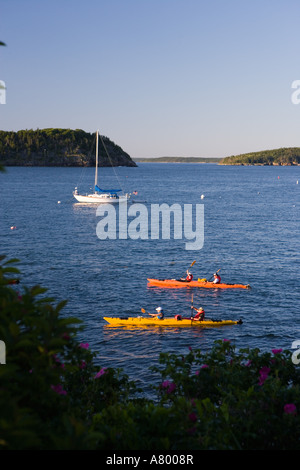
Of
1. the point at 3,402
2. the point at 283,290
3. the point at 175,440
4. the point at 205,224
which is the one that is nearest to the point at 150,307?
the point at 283,290

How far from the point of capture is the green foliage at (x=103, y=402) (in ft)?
21.0

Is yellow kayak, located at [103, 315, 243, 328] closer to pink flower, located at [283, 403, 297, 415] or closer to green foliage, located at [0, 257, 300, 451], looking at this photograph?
green foliage, located at [0, 257, 300, 451]

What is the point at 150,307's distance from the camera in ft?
124

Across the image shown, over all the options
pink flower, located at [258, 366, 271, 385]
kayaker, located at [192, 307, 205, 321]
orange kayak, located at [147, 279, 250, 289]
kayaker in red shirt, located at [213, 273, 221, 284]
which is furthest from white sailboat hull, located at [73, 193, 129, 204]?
pink flower, located at [258, 366, 271, 385]

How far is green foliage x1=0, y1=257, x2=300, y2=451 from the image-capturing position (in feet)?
21.0

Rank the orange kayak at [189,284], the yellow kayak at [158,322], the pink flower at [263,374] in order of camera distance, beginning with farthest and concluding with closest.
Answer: the orange kayak at [189,284], the yellow kayak at [158,322], the pink flower at [263,374]

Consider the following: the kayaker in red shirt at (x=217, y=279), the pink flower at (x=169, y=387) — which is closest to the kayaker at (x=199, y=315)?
the kayaker in red shirt at (x=217, y=279)

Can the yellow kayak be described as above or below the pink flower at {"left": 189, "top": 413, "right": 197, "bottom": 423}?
below

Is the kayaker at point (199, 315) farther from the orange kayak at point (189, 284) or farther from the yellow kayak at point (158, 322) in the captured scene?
the orange kayak at point (189, 284)

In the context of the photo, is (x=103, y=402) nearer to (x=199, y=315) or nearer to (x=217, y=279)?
(x=199, y=315)

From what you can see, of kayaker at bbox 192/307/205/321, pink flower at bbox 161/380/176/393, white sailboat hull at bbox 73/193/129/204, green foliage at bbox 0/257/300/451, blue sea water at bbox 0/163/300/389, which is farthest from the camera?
white sailboat hull at bbox 73/193/129/204

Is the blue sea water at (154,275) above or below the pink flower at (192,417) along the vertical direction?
below

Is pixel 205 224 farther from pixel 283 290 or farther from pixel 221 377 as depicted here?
pixel 221 377
